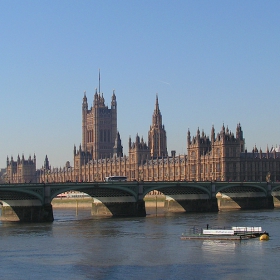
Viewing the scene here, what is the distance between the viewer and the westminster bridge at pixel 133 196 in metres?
96.5

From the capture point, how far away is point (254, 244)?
66938 mm

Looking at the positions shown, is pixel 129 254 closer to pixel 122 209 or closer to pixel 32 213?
pixel 32 213

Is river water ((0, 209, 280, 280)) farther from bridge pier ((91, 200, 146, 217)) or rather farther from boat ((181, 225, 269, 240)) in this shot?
bridge pier ((91, 200, 146, 217))

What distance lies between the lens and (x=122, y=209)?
10762cm

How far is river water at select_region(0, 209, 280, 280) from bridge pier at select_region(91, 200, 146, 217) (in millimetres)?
18195

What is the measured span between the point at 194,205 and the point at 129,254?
186 ft

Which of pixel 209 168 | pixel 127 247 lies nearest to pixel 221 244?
pixel 127 247

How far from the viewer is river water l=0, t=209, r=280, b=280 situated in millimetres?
52969

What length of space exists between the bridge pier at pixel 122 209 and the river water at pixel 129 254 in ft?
59.7

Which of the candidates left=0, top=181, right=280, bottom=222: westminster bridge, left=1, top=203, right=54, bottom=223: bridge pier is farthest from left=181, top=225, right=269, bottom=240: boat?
left=1, top=203, right=54, bottom=223: bridge pier

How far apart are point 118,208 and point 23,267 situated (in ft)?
172

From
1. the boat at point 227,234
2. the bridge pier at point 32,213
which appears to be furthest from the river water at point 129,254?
the bridge pier at point 32,213

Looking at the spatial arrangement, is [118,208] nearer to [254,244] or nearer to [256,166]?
[254,244]

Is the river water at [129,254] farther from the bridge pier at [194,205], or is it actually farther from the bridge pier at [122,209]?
the bridge pier at [194,205]
